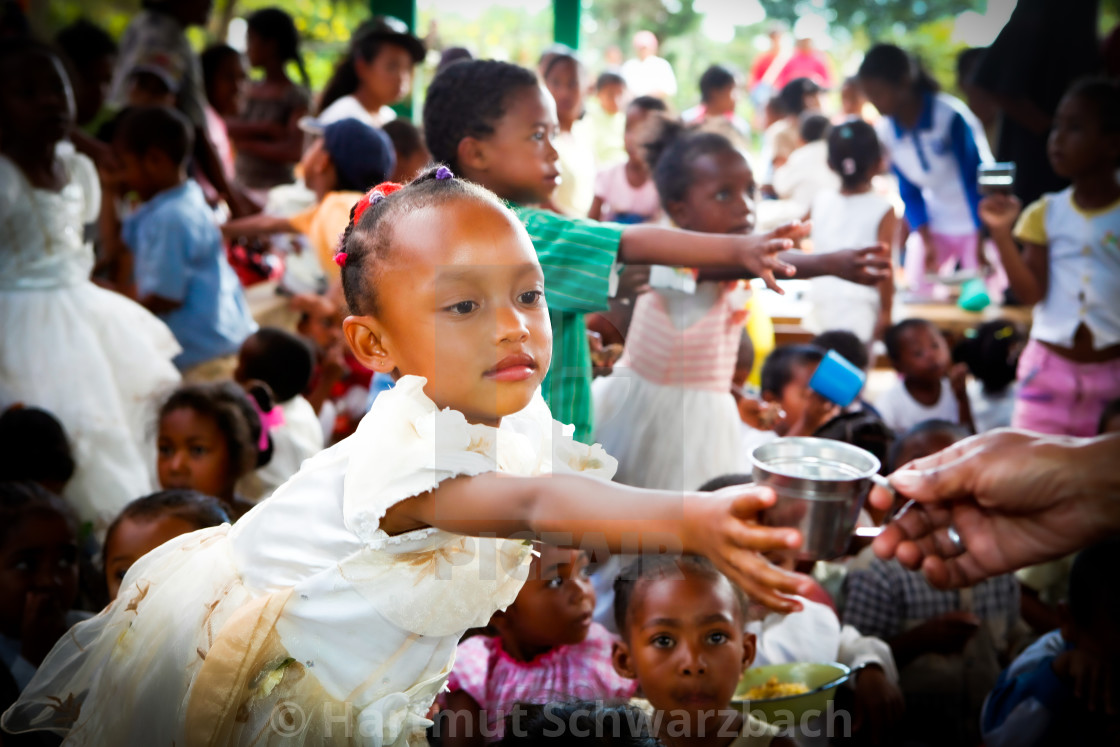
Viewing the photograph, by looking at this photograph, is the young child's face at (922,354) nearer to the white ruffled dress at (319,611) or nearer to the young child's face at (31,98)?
the white ruffled dress at (319,611)

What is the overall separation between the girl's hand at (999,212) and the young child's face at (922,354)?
0.48m

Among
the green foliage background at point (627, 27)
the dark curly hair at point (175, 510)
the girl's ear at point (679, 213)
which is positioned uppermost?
the green foliage background at point (627, 27)

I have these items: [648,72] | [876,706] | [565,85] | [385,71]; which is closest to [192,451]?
[876,706]

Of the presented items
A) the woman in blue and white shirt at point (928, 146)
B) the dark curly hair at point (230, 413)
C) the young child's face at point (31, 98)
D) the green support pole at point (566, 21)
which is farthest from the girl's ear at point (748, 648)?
the green support pole at point (566, 21)

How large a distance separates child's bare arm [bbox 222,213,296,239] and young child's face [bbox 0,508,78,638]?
178cm

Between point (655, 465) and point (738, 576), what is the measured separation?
1404mm

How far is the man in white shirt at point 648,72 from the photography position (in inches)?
331

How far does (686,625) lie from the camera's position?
1.91 meters

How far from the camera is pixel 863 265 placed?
202cm

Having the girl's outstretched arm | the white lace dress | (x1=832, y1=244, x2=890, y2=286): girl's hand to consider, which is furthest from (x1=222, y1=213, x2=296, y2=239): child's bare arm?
the girl's outstretched arm

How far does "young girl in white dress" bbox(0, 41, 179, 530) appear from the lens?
9.39 feet

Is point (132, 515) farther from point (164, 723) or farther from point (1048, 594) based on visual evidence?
point (1048, 594)

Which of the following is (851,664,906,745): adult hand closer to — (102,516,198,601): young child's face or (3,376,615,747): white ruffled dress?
(3,376,615,747): white ruffled dress

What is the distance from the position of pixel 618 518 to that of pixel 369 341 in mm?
492
